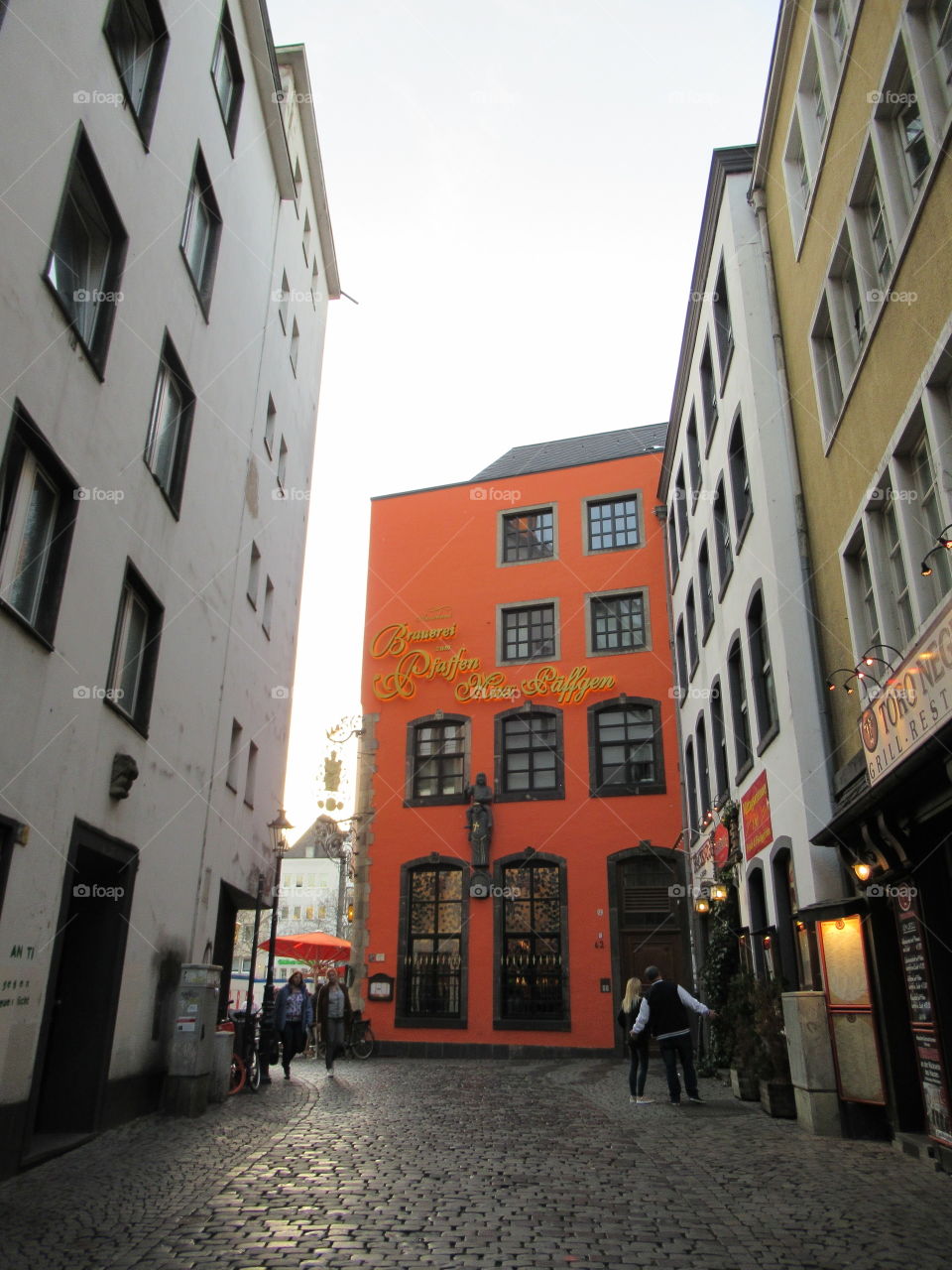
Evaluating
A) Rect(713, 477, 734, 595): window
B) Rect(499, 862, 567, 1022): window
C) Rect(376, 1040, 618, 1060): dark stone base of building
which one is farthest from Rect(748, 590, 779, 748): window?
Rect(376, 1040, 618, 1060): dark stone base of building

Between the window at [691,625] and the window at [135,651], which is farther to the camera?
the window at [691,625]

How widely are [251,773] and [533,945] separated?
9.95 meters

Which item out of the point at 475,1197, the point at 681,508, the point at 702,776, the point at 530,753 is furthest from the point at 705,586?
the point at 475,1197

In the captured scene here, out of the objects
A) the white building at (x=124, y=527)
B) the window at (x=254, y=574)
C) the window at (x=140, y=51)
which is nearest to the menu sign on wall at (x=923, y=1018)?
the white building at (x=124, y=527)

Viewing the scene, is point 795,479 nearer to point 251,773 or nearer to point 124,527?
point 124,527

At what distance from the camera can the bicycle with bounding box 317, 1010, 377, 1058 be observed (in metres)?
23.5

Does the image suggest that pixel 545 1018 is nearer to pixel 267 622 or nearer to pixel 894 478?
pixel 267 622

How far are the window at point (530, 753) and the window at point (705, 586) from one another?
694 centimetres

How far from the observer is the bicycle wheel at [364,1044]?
2356 cm

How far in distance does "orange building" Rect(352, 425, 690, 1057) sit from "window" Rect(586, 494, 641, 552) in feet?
0.20

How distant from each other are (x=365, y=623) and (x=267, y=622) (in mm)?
10301

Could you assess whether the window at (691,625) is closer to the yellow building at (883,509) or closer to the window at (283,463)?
the yellow building at (883,509)

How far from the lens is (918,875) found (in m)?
9.09

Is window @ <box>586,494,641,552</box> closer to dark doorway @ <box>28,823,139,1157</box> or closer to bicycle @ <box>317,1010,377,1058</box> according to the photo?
bicycle @ <box>317,1010,377,1058</box>
